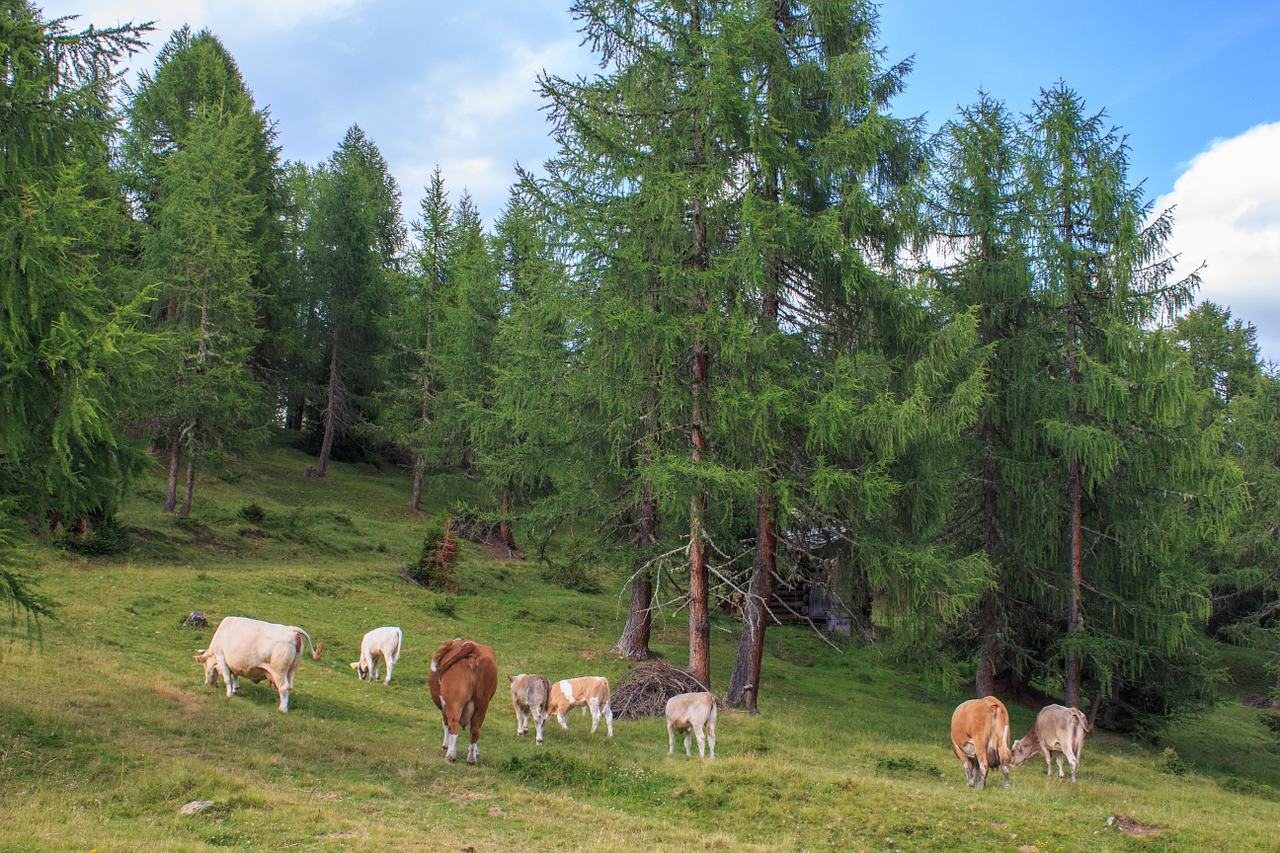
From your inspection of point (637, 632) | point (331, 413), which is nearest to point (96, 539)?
point (637, 632)

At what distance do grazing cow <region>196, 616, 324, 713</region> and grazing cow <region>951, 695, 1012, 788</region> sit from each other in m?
9.84

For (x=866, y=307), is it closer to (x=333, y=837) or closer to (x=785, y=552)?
(x=785, y=552)

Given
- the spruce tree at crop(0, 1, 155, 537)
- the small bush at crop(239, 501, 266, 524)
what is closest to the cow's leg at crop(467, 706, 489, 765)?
the spruce tree at crop(0, 1, 155, 537)

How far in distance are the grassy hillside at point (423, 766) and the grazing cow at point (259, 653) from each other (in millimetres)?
403

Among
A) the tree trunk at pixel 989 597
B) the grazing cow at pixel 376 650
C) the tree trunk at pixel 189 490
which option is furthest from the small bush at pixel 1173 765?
the tree trunk at pixel 189 490

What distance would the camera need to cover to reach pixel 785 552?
19.7 meters

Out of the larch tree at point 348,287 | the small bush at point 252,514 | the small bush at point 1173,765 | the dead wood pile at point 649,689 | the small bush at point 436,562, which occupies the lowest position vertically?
the small bush at point 1173,765

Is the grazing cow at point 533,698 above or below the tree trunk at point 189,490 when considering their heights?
below

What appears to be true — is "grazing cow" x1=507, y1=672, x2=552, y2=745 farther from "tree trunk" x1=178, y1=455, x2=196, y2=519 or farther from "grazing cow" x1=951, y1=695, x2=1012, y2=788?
"tree trunk" x1=178, y1=455, x2=196, y2=519

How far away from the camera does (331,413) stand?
41.4m

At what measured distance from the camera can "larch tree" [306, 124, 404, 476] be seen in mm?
43438

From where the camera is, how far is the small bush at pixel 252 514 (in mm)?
27375

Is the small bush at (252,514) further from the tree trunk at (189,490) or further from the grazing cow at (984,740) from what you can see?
the grazing cow at (984,740)

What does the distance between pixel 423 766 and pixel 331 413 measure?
34.5 m
